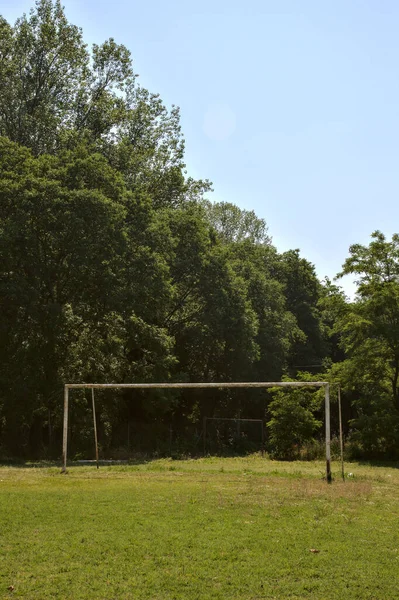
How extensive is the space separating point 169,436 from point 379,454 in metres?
11.8

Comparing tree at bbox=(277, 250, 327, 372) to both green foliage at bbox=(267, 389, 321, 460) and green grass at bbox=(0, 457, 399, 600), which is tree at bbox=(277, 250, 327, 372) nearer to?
green foliage at bbox=(267, 389, 321, 460)

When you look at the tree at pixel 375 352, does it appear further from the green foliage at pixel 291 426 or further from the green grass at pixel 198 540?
the green grass at pixel 198 540

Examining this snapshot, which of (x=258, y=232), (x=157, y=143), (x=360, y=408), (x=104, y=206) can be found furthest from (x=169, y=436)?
(x=258, y=232)

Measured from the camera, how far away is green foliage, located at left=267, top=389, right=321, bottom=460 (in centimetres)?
2888

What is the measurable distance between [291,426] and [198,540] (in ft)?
64.5

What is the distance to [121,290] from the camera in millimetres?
28641

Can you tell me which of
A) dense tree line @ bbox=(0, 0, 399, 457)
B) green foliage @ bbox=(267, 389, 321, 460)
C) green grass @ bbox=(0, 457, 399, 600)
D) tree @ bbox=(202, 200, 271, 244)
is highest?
tree @ bbox=(202, 200, 271, 244)

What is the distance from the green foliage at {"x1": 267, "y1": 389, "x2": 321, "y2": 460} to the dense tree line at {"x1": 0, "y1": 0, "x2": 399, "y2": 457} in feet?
0.22

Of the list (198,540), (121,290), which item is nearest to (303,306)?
(121,290)

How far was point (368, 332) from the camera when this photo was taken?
97.9 feet

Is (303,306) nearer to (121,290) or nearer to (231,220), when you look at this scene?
(231,220)

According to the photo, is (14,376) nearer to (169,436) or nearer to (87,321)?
(87,321)

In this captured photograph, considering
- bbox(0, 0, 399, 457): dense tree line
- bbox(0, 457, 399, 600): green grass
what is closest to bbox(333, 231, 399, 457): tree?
bbox(0, 0, 399, 457): dense tree line

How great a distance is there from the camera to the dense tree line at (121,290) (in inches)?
1043
